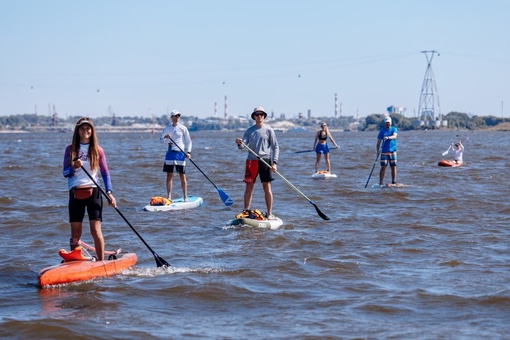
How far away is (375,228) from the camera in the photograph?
1271cm

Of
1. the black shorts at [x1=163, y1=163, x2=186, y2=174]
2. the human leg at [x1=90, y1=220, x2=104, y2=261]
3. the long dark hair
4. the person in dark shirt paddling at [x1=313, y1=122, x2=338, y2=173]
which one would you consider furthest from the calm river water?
the person in dark shirt paddling at [x1=313, y1=122, x2=338, y2=173]

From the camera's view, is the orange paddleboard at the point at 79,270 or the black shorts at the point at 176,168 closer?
the orange paddleboard at the point at 79,270

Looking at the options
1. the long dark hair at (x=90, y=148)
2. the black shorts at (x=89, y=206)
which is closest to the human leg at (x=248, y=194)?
the black shorts at (x=89, y=206)

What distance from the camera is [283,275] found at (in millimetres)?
9156

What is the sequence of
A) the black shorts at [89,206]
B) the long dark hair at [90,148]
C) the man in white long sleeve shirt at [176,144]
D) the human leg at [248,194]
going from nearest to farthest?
1. the long dark hair at [90,148]
2. the black shorts at [89,206]
3. the human leg at [248,194]
4. the man in white long sleeve shirt at [176,144]

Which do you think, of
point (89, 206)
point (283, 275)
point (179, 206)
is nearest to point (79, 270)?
point (89, 206)

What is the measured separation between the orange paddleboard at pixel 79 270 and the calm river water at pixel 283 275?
102 millimetres

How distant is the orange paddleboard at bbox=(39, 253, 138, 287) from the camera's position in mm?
8578

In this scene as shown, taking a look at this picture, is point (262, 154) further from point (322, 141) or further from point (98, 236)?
point (322, 141)

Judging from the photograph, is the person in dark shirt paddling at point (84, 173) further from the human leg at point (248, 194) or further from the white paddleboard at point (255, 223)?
the human leg at point (248, 194)

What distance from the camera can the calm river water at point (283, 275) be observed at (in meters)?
7.11

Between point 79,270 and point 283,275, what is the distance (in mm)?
2147

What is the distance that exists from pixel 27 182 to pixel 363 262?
49.1 ft

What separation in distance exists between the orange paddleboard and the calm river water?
0.33ft
